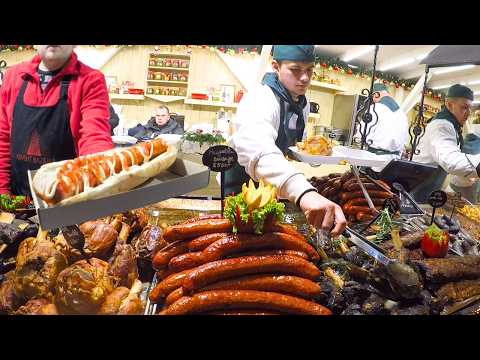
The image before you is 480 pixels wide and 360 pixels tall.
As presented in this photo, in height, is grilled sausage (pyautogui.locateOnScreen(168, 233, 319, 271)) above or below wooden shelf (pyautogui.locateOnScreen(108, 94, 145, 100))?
below

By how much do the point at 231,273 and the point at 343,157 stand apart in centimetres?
118

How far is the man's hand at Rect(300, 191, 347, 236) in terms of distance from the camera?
8.61ft

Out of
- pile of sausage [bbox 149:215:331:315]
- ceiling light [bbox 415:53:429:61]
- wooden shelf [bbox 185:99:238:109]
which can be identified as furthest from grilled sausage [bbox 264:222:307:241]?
ceiling light [bbox 415:53:429:61]

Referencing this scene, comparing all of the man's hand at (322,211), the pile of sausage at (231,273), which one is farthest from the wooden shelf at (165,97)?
the man's hand at (322,211)

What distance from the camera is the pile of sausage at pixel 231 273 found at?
2.52 metres

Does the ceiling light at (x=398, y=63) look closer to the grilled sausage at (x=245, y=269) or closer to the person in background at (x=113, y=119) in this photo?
the grilled sausage at (x=245, y=269)

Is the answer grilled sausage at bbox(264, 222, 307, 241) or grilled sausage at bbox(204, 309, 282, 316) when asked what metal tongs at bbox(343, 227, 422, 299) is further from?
grilled sausage at bbox(204, 309, 282, 316)

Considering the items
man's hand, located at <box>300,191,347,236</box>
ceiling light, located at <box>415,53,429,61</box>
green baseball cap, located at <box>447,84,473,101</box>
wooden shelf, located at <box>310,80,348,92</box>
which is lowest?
man's hand, located at <box>300,191,347,236</box>

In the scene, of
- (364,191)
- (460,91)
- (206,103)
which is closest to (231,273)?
(206,103)

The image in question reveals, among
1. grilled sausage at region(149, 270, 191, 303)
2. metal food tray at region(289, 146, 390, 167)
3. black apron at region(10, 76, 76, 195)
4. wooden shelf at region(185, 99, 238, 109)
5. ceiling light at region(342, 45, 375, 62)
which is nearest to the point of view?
black apron at region(10, 76, 76, 195)

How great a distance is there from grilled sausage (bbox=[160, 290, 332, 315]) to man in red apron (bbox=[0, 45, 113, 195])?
1.13 meters
